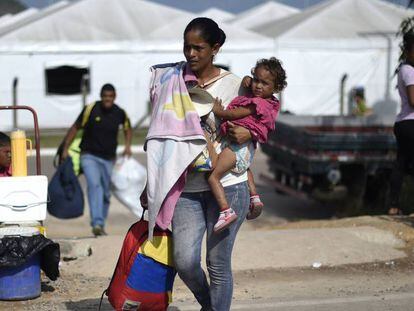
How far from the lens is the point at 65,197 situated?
9211 millimetres

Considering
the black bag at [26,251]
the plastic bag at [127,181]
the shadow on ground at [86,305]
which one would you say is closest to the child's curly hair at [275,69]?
the shadow on ground at [86,305]

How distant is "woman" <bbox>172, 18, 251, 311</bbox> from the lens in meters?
4.53

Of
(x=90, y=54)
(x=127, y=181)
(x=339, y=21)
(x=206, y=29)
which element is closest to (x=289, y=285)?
(x=206, y=29)

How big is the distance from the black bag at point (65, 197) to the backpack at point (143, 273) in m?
4.55

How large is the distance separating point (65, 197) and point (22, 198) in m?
2.94

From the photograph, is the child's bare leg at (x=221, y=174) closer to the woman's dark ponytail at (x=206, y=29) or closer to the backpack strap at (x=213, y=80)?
the backpack strap at (x=213, y=80)

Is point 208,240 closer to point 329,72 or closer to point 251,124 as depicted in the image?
point 251,124

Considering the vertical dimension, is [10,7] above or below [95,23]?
below

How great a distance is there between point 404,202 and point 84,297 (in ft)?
18.4

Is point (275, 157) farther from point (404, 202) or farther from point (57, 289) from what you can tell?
point (57, 289)

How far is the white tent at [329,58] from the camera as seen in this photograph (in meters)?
25.7

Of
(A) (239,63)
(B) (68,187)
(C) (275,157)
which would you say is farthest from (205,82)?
(A) (239,63)

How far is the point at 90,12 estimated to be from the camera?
25.9 m

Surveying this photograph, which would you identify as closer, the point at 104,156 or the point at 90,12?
the point at 104,156
